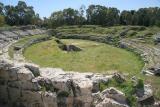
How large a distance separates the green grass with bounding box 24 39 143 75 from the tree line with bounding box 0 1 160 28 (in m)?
41.5

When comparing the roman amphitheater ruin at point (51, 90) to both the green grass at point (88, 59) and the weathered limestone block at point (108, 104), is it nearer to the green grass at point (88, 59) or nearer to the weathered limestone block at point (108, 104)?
the weathered limestone block at point (108, 104)

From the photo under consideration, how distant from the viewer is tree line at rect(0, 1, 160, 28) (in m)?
93.9

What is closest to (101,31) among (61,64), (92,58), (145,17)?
(145,17)

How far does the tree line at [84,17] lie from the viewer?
93900mm

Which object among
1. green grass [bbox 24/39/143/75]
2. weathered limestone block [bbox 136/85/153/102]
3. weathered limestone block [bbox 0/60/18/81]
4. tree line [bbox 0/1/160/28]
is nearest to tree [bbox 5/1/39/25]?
tree line [bbox 0/1/160/28]

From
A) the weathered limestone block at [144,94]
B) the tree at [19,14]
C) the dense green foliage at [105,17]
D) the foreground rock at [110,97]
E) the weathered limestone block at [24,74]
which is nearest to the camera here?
the foreground rock at [110,97]

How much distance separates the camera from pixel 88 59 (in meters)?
43.9

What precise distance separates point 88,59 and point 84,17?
205 feet

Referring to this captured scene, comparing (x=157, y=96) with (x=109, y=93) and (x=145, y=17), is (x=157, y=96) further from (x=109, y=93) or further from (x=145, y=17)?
(x=145, y=17)

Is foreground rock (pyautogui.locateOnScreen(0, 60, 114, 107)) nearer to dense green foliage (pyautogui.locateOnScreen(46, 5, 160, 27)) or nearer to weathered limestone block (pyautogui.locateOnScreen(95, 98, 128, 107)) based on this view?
weathered limestone block (pyautogui.locateOnScreen(95, 98, 128, 107))

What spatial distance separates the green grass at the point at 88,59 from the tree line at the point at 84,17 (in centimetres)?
4148

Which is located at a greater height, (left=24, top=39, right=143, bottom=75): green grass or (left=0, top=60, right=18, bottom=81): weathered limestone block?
(left=0, top=60, right=18, bottom=81): weathered limestone block

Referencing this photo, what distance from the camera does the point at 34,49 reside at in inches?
2077

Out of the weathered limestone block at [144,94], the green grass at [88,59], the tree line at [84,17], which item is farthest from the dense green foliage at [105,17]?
the weathered limestone block at [144,94]
